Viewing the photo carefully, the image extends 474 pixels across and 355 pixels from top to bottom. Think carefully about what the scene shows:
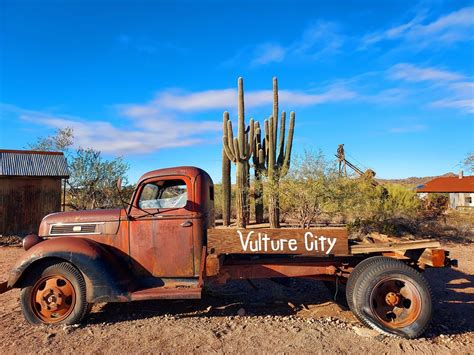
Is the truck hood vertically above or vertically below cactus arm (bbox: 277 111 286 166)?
below

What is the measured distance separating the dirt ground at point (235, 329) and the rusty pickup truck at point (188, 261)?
11.2 inches

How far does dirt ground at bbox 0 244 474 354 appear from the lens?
3.85 metres

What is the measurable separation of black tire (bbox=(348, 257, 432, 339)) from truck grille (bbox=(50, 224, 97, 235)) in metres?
3.49

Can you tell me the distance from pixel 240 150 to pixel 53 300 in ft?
37.2

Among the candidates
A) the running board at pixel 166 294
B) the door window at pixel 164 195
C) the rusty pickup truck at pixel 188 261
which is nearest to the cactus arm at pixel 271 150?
the door window at pixel 164 195

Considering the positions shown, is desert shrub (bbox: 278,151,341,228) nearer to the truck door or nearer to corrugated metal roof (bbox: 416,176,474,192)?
the truck door

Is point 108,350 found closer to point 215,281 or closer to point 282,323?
point 215,281

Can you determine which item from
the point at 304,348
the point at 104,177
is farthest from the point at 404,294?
the point at 104,177

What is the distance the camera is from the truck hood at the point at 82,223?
4.82m

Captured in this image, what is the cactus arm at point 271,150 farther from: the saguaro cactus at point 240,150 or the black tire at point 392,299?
the black tire at point 392,299

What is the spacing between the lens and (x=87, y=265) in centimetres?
437

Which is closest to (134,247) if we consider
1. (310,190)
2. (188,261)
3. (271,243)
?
(188,261)

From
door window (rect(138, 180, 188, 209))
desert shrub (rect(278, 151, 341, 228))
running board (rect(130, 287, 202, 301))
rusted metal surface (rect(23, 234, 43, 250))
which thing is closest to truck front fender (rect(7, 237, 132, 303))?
running board (rect(130, 287, 202, 301))

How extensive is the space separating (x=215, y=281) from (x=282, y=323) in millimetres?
985
